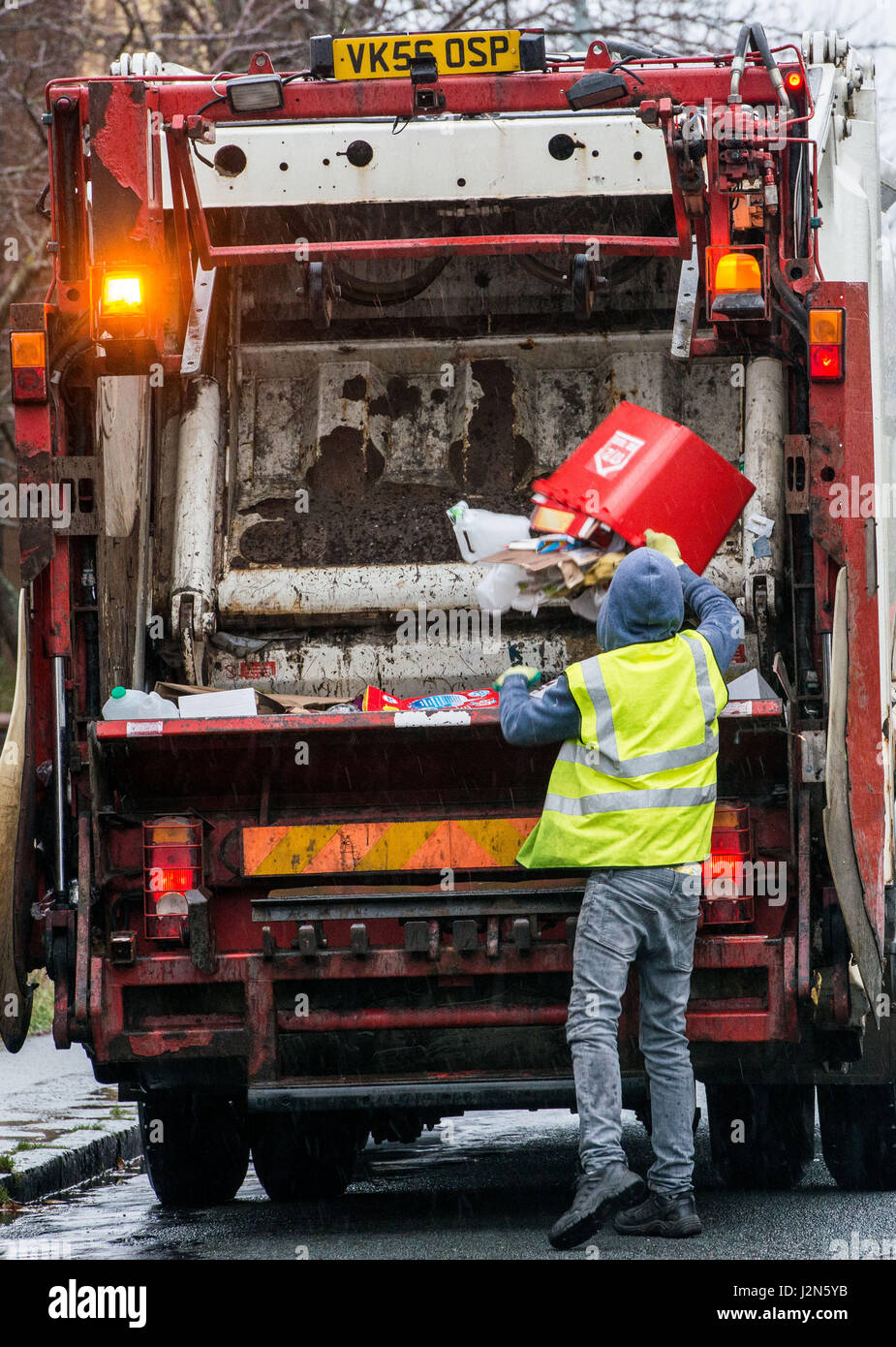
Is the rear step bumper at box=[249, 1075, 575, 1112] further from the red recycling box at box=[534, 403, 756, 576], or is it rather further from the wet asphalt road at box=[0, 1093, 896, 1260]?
the red recycling box at box=[534, 403, 756, 576]

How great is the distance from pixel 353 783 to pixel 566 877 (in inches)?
23.1

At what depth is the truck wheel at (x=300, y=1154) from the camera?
5.97 m

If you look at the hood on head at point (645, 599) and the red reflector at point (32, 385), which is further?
the red reflector at point (32, 385)

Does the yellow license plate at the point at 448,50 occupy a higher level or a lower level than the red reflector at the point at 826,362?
higher

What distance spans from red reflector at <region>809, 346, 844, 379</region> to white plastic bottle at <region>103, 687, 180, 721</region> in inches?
72.0

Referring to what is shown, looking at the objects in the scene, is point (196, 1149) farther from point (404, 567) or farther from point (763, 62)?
point (763, 62)

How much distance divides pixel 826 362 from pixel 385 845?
1603 millimetres

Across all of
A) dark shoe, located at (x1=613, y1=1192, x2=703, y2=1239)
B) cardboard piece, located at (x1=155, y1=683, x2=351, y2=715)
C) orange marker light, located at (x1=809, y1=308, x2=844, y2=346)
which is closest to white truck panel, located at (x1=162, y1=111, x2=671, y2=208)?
orange marker light, located at (x1=809, y1=308, x2=844, y2=346)

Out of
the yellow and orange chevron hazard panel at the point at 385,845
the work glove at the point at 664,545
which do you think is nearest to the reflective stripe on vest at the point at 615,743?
the yellow and orange chevron hazard panel at the point at 385,845

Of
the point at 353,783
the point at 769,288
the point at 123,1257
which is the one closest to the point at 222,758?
the point at 353,783

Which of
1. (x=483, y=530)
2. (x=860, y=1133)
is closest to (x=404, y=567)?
(x=483, y=530)

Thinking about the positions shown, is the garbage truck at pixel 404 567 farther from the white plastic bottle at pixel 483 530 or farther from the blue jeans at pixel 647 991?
the white plastic bottle at pixel 483 530

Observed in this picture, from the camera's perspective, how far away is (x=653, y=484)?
17.2ft

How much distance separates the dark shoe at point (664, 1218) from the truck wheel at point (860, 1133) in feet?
3.13
